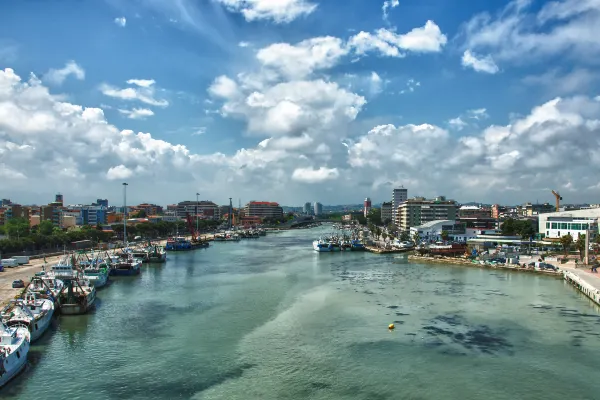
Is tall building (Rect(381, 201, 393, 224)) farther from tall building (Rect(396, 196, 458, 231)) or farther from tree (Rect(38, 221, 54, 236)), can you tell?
tree (Rect(38, 221, 54, 236))

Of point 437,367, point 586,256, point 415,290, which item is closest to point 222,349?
point 437,367

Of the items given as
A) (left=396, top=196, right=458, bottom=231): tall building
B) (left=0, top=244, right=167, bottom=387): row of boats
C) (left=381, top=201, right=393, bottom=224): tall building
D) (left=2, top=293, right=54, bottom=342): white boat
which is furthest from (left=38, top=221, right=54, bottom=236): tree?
(left=381, top=201, right=393, bottom=224): tall building

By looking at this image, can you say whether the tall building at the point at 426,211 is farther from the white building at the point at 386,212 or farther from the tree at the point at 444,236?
the white building at the point at 386,212

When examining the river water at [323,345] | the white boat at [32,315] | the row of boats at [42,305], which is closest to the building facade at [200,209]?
the row of boats at [42,305]

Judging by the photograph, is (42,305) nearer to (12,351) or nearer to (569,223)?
(12,351)

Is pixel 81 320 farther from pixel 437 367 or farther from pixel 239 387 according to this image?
pixel 437 367

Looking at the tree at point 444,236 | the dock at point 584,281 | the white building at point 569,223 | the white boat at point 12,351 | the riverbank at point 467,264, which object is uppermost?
the white building at point 569,223

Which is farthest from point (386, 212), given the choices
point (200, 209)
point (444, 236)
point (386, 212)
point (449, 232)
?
point (444, 236)
